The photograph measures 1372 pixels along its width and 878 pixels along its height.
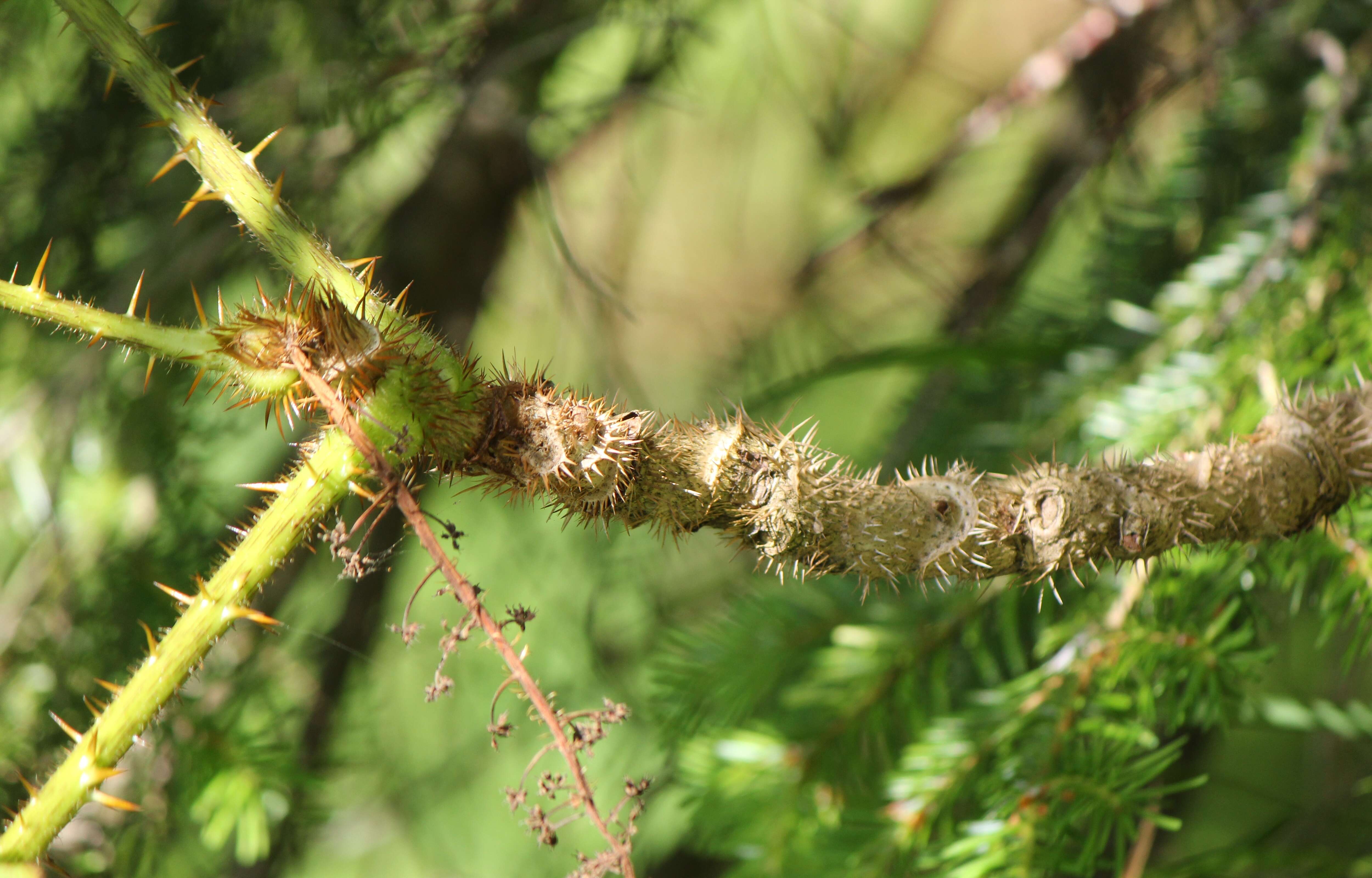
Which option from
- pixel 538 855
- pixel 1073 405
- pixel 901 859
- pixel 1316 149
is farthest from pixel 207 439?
pixel 1316 149

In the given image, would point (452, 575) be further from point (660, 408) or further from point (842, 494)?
point (660, 408)

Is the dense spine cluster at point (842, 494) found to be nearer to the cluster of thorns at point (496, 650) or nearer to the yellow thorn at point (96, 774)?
the cluster of thorns at point (496, 650)

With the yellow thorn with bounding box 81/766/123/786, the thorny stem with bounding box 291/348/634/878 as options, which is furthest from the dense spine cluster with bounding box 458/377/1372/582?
the yellow thorn with bounding box 81/766/123/786

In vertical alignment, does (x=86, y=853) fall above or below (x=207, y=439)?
below

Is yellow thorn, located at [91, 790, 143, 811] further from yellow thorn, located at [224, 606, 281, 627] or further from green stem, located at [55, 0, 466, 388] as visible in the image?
green stem, located at [55, 0, 466, 388]

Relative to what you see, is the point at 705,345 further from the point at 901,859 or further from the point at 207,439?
the point at 901,859

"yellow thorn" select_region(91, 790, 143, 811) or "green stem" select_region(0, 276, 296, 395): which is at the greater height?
"green stem" select_region(0, 276, 296, 395)

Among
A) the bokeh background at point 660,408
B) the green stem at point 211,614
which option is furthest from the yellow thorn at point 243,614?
the bokeh background at point 660,408
